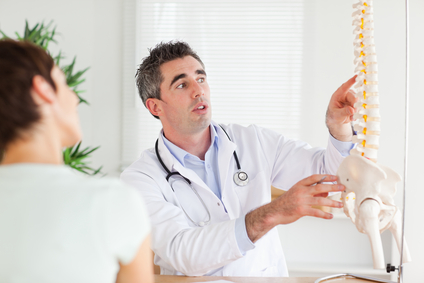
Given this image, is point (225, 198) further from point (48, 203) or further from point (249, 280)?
point (48, 203)

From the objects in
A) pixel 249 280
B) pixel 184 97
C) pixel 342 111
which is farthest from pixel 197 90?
pixel 249 280

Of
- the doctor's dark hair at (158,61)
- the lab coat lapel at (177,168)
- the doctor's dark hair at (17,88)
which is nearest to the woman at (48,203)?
the doctor's dark hair at (17,88)

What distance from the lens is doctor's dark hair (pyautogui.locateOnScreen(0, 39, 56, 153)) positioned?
24.4 inches

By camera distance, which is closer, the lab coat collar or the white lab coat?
the white lab coat

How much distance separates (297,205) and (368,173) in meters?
0.21

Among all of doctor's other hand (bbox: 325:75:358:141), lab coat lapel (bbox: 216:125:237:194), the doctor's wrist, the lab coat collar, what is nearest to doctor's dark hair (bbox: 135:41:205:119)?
the lab coat collar

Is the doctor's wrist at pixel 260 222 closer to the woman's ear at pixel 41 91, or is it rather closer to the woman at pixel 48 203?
the woman at pixel 48 203

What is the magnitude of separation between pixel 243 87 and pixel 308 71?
0.51 metres

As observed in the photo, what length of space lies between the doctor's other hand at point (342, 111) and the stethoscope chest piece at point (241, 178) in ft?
1.31

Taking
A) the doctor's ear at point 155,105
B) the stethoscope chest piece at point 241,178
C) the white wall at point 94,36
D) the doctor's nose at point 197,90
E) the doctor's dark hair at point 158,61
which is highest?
the white wall at point 94,36

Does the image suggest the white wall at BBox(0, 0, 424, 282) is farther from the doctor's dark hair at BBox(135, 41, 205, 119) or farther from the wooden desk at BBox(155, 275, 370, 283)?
the wooden desk at BBox(155, 275, 370, 283)

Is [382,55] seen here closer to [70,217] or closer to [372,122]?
[372,122]

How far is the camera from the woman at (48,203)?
59cm

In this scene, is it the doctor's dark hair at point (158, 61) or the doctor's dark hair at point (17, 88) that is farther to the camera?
the doctor's dark hair at point (158, 61)
